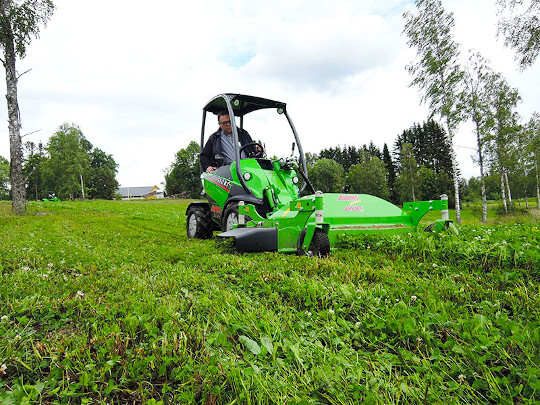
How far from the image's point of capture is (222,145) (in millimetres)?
7371

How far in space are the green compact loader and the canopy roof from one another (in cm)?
2

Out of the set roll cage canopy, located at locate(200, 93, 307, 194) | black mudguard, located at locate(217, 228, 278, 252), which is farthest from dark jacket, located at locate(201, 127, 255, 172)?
black mudguard, located at locate(217, 228, 278, 252)

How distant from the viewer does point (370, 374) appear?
142 cm

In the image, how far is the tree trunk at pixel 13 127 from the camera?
38.8ft

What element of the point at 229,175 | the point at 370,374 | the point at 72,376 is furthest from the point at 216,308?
the point at 229,175

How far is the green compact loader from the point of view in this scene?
4375 millimetres

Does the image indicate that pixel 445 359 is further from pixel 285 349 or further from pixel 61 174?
pixel 61 174

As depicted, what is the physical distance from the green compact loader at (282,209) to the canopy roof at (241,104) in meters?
0.02

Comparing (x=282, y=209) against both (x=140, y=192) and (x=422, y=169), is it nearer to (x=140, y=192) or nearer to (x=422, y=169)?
(x=422, y=169)

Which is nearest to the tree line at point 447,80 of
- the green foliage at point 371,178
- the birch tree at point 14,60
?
the birch tree at point 14,60

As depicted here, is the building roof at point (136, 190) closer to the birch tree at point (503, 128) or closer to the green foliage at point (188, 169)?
the green foliage at point (188, 169)

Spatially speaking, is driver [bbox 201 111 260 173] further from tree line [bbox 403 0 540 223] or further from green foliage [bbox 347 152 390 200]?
green foliage [bbox 347 152 390 200]

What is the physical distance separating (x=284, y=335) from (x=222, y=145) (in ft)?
19.7

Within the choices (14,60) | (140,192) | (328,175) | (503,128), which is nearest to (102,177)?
(140,192)
